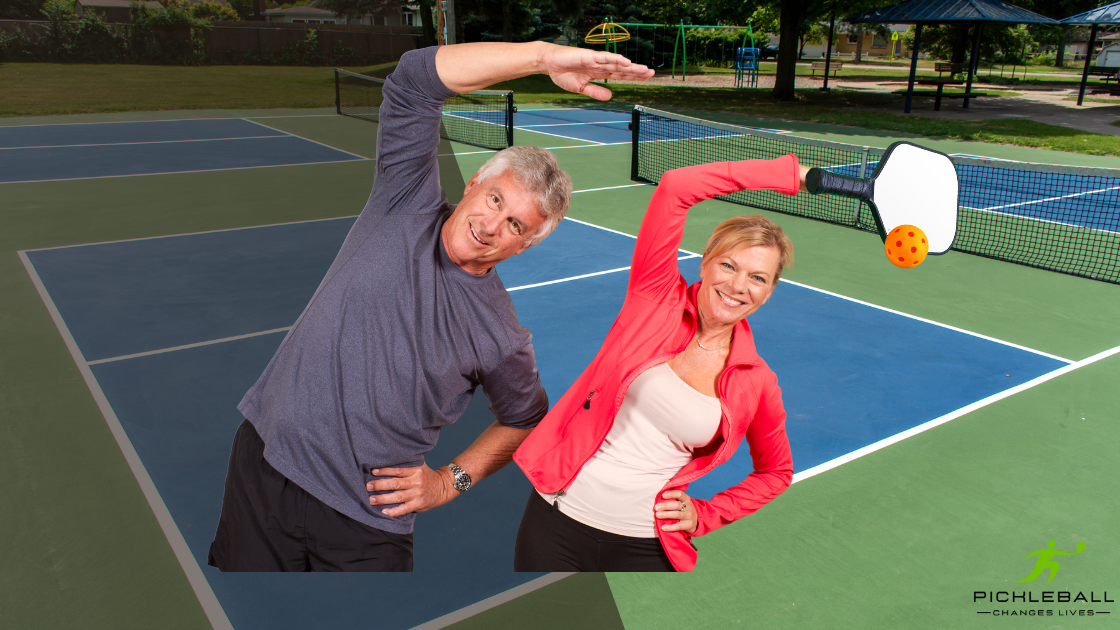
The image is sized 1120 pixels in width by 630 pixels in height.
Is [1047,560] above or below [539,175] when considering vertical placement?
below

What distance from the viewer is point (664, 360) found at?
264 centimetres

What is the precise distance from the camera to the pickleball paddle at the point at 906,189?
2436mm

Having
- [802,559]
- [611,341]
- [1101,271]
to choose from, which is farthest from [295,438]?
[1101,271]

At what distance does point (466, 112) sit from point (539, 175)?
2216cm

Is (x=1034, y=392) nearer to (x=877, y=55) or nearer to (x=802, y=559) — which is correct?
(x=802, y=559)

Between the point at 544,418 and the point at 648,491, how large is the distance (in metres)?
0.46

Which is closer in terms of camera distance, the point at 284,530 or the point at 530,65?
the point at 530,65

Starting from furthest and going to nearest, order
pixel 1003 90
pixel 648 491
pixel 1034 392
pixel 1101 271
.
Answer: pixel 1003 90 < pixel 1101 271 < pixel 1034 392 < pixel 648 491

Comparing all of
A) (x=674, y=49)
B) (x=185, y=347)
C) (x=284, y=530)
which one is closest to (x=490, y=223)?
(x=284, y=530)

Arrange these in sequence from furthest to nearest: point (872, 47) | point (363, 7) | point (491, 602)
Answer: point (872, 47), point (363, 7), point (491, 602)

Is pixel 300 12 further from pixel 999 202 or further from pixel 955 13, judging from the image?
pixel 999 202

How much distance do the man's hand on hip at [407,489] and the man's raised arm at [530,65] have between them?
4.28 ft

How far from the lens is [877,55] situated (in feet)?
295

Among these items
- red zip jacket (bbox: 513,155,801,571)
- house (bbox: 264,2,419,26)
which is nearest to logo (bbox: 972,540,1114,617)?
red zip jacket (bbox: 513,155,801,571)
